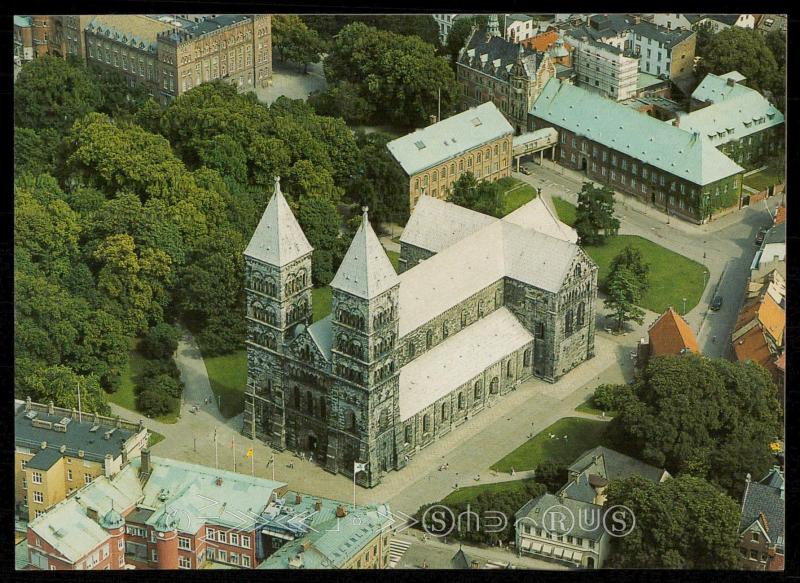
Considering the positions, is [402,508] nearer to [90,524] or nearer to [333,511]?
[333,511]

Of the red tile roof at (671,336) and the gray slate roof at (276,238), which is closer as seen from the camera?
the gray slate roof at (276,238)

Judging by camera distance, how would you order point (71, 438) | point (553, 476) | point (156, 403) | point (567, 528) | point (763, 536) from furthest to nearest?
point (156, 403), point (553, 476), point (71, 438), point (567, 528), point (763, 536)

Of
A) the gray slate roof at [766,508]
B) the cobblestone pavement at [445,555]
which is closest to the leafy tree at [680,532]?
the gray slate roof at [766,508]

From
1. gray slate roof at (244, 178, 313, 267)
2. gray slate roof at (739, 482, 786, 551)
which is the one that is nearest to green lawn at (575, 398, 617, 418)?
gray slate roof at (739, 482, 786, 551)

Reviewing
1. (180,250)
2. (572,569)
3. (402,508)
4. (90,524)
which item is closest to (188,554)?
(90,524)

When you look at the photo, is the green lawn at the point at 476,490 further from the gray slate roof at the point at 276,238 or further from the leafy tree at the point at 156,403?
the leafy tree at the point at 156,403

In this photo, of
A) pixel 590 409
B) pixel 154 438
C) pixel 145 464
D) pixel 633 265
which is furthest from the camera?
pixel 633 265

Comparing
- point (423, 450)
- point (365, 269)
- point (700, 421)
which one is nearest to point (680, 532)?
point (700, 421)

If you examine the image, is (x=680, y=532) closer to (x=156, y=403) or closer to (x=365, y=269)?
(x=365, y=269)
